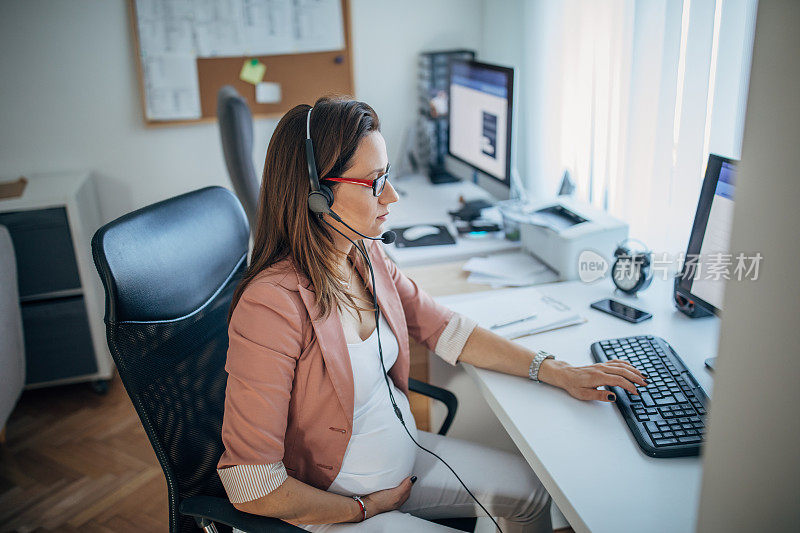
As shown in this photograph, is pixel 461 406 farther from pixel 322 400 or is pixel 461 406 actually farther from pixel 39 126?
pixel 39 126

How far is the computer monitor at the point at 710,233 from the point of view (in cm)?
131

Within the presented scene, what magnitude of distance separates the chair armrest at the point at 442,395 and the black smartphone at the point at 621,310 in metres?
0.45

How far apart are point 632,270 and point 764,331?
1.09m

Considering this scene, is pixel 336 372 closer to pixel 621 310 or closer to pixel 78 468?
pixel 621 310

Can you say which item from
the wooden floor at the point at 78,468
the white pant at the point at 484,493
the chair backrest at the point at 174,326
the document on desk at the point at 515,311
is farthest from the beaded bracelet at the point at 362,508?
the wooden floor at the point at 78,468

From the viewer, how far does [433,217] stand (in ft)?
7.75

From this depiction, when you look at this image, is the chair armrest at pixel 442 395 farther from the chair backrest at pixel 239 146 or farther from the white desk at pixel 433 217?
the chair backrest at pixel 239 146

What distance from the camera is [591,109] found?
2090 mm

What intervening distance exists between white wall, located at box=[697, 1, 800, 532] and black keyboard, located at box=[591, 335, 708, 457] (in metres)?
0.46

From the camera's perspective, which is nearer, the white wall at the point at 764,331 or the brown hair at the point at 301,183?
the white wall at the point at 764,331

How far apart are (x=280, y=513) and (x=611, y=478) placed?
1.74 feet

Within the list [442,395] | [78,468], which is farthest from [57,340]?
[442,395]

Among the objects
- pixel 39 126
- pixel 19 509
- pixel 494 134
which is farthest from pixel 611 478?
pixel 39 126

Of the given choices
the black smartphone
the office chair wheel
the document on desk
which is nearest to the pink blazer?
the document on desk
